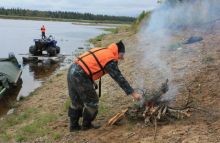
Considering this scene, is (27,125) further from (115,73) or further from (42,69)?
(42,69)

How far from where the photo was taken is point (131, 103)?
9312 millimetres

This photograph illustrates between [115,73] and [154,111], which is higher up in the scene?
[115,73]

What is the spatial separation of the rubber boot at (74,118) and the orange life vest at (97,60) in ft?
2.72

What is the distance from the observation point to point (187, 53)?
1283cm

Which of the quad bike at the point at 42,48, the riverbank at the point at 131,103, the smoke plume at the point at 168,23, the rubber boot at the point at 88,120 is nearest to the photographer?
the riverbank at the point at 131,103

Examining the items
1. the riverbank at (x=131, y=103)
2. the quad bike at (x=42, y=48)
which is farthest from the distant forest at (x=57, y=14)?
the riverbank at (x=131, y=103)

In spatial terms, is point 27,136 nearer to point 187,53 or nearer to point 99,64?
point 99,64

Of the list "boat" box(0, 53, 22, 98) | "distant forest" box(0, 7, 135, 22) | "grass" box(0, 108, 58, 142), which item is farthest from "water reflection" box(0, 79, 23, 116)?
"distant forest" box(0, 7, 135, 22)

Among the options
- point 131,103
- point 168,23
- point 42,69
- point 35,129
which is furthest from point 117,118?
point 42,69

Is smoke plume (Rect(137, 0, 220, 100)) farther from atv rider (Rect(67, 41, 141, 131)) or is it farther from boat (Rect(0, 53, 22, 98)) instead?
boat (Rect(0, 53, 22, 98))

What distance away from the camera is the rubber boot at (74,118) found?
7.94m

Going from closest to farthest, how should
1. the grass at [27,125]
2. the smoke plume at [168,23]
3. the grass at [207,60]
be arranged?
the grass at [27,125] → the grass at [207,60] → the smoke plume at [168,23]

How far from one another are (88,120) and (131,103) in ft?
5.50

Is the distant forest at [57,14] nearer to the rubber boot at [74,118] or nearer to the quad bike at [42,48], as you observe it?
the quad bike at [42,48]
